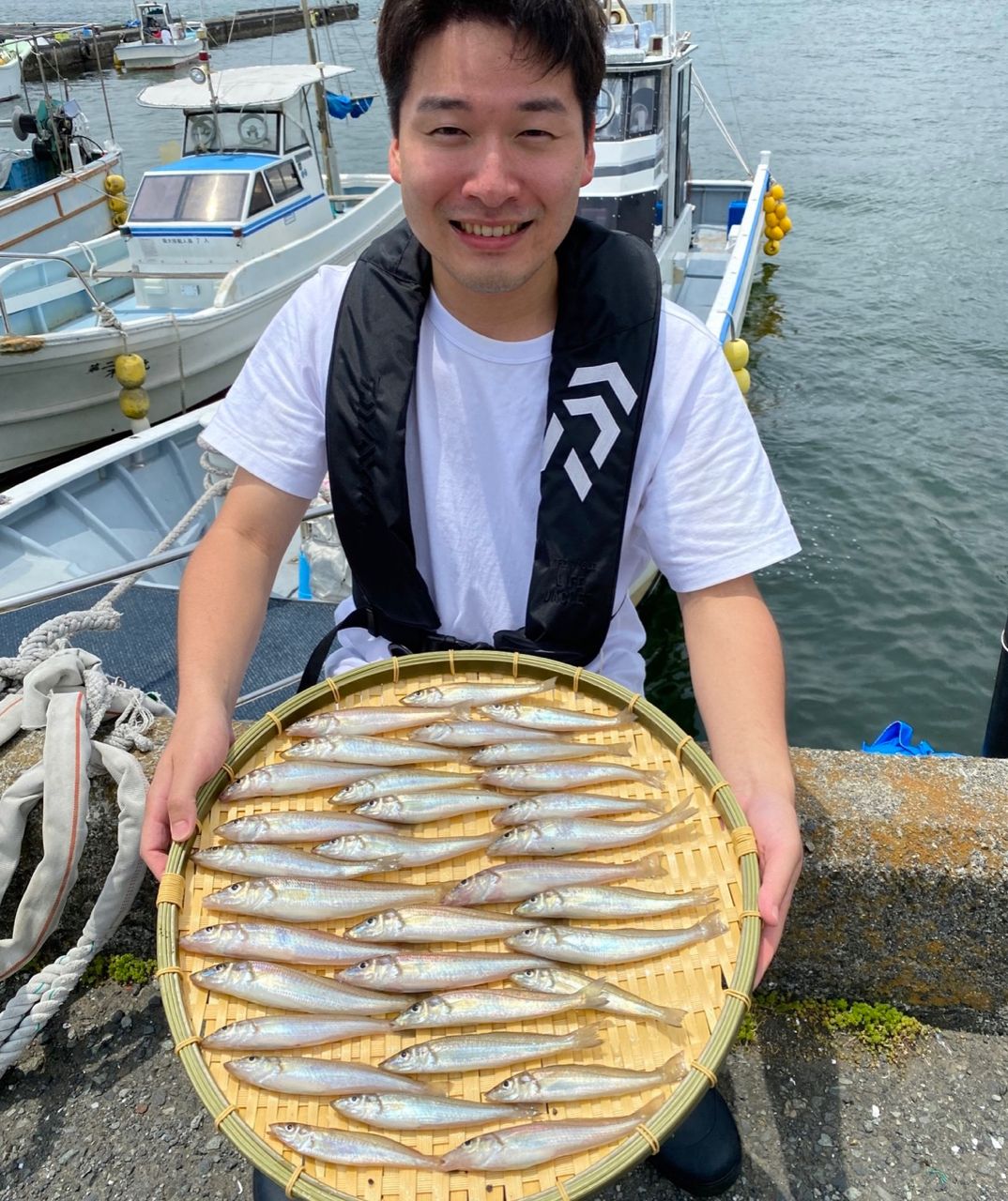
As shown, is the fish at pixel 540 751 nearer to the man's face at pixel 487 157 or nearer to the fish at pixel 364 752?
the fish at pixel 364 752

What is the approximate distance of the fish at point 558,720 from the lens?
89.0 inches

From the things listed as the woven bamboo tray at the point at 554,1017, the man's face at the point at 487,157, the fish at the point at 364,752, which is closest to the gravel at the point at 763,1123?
the woven bamboo tray at the point at 554,1017

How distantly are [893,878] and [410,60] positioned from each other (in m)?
2.46

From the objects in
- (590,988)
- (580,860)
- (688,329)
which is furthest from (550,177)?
(590,988)

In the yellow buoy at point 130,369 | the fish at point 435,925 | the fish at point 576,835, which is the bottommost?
the yellow buoy at point 130,369

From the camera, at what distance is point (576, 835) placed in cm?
203

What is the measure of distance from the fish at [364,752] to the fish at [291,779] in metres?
0.02

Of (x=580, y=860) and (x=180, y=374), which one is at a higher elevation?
(x=580, y=860)

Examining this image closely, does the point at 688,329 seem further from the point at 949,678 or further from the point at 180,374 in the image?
the point at 180,374

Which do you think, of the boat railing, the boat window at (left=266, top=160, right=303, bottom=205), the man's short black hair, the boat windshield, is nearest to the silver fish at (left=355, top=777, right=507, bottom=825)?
the man's short black hair

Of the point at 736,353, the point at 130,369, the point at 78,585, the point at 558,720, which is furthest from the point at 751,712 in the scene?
the point at 130,369

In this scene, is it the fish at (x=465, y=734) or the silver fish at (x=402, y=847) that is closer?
the silver fish at (x=402, y=847)

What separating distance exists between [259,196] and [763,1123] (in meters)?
13.5

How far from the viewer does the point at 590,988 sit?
1790mm
